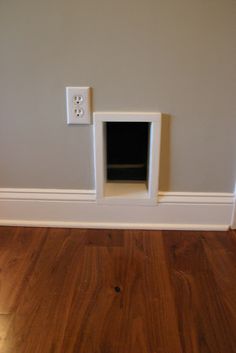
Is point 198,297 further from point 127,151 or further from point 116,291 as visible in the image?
point 127,151

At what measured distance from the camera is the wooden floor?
845 mm

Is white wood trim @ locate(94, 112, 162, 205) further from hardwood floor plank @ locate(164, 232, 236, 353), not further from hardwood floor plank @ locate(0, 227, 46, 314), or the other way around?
hardwood floor plank @ locate(0, 227, 46, 314)

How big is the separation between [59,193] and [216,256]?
643 millimetres

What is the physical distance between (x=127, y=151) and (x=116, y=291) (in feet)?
2.13

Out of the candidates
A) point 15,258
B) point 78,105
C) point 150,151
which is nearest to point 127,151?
point 150,151

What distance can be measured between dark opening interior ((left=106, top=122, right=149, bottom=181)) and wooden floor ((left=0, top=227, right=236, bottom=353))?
11.3 inches

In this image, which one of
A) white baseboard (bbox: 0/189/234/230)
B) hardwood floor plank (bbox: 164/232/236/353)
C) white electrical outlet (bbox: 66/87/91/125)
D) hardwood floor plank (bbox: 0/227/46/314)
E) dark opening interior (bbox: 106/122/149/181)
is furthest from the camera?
dark opening interior (bbox: 106/122/149/181)

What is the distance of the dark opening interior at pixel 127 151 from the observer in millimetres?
1400

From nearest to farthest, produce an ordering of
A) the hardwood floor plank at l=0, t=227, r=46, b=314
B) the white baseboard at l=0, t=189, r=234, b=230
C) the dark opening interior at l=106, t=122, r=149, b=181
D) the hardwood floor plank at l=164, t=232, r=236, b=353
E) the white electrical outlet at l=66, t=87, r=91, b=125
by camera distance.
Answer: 1. the hardwood floor plank at l=164, t=232, r=236, b=353
2. the hardwood floor plank at l=0, t=227, r=46, b=314
3. the white electrical outlet at l=66, t=87, r=91, b=125
4. the white baseboard at l=0, t=189, r=234, b=230
5. the dark opening interior at l=106, t=122, r=149, b=181

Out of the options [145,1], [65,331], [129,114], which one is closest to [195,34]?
[145,1]

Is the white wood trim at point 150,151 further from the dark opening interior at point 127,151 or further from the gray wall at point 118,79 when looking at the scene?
the dark opening interior at point 127,151

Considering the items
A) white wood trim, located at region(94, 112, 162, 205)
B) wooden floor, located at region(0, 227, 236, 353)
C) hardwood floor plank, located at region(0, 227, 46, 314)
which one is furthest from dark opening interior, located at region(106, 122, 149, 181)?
hardwood floor plank, located at region(0, 227, 46, 314)

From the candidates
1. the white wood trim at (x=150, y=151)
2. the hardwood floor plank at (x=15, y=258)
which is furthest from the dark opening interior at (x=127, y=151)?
the hardwood floor plank at (x=15, y=258)

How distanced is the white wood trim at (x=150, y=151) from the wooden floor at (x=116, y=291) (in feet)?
0.45
